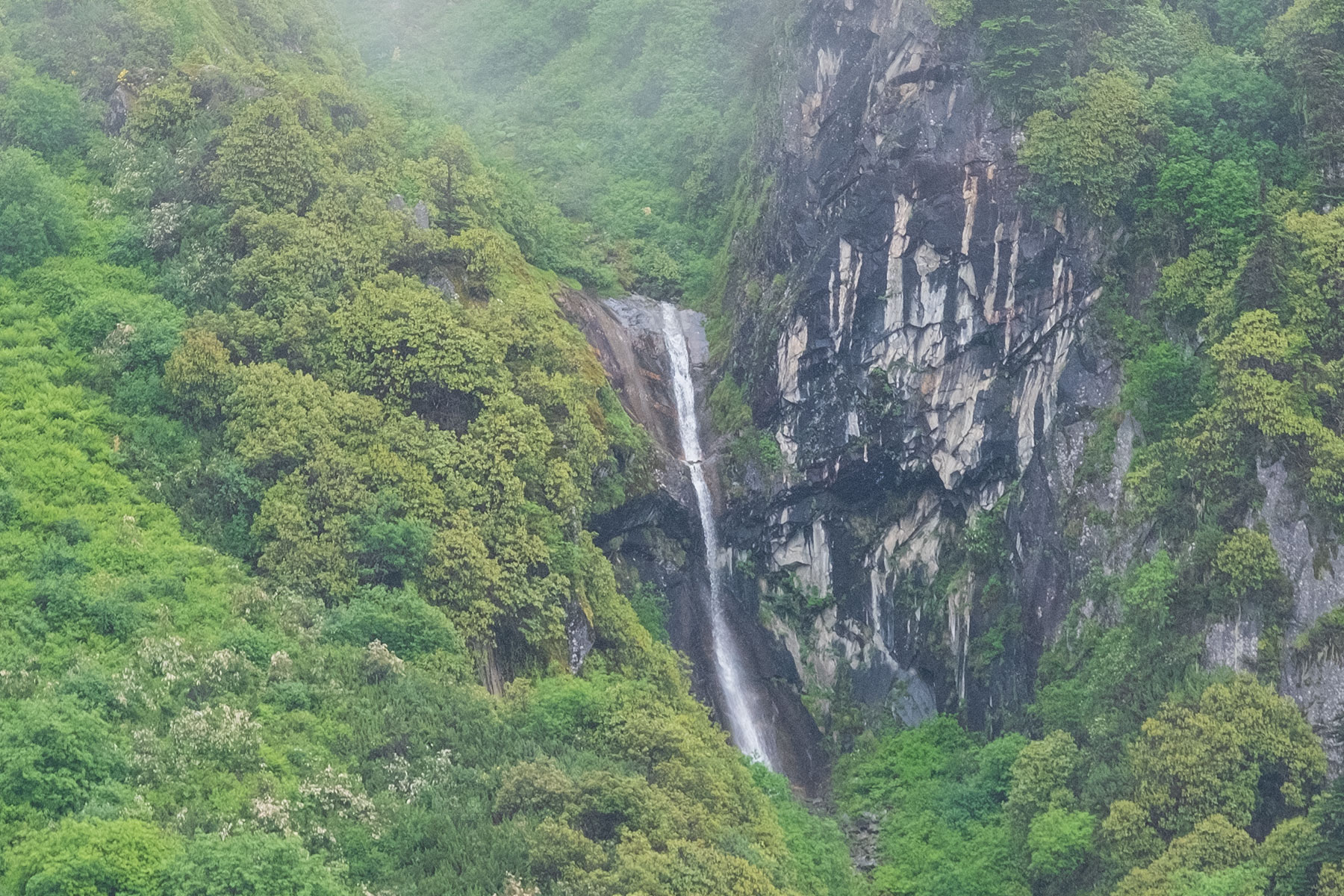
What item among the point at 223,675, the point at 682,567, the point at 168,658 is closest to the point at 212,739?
the point at 223,675

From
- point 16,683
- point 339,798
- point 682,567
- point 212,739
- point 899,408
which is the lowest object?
point 339,798

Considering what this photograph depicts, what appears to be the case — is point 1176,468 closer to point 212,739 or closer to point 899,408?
point 899,408

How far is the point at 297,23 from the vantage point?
44750mm

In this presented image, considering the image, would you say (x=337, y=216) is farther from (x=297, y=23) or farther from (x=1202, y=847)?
(x=1202, y=847)

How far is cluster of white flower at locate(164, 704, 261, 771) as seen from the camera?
25.8m

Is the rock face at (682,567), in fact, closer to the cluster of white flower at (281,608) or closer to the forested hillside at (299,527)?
the forested hillside at (299,527)

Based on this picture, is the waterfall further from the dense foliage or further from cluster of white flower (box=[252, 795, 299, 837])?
cluster of white flower (box=[252, 795, 299, 837])

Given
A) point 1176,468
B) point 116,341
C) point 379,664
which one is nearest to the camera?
point 379,664

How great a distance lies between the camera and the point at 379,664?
28656mm

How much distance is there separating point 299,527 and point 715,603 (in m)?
11.8

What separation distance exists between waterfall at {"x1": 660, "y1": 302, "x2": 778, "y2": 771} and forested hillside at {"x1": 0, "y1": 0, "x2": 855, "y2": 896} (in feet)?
7.55

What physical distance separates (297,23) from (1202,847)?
31.0 m

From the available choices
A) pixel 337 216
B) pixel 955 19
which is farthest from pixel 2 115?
pixel 955 19

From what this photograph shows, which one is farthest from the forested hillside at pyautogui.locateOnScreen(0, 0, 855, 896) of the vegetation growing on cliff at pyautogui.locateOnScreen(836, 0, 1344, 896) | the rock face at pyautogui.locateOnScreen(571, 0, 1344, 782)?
the vegetation growing on cliff at pyautogui.locateOnScreen(836, 0, 1344, 896)
